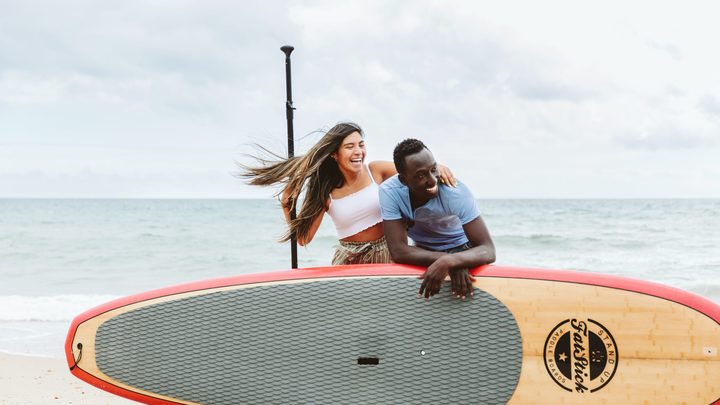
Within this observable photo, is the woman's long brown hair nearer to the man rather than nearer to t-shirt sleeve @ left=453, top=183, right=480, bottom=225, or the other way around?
the man

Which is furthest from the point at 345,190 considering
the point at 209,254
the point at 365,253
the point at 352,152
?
the point at 209,254

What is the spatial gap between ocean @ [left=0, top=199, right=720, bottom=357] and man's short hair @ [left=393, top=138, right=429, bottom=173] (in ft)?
5.73

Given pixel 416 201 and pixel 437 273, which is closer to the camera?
pixel 437 273

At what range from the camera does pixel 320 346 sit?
2650mm

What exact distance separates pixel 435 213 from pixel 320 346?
2.38ft

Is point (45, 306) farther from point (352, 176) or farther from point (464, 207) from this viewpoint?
point (464, 207)

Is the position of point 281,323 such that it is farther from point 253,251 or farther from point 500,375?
point 253,251

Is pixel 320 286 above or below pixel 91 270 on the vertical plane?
above

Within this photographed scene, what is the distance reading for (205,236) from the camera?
685 inches

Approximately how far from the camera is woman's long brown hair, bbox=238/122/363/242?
116 inches

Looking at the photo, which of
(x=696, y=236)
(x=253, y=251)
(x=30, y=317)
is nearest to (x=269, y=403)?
(x=30, y=317)

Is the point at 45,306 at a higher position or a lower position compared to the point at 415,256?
lower

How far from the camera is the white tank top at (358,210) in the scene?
2936 mm

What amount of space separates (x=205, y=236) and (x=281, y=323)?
15.2 metres
